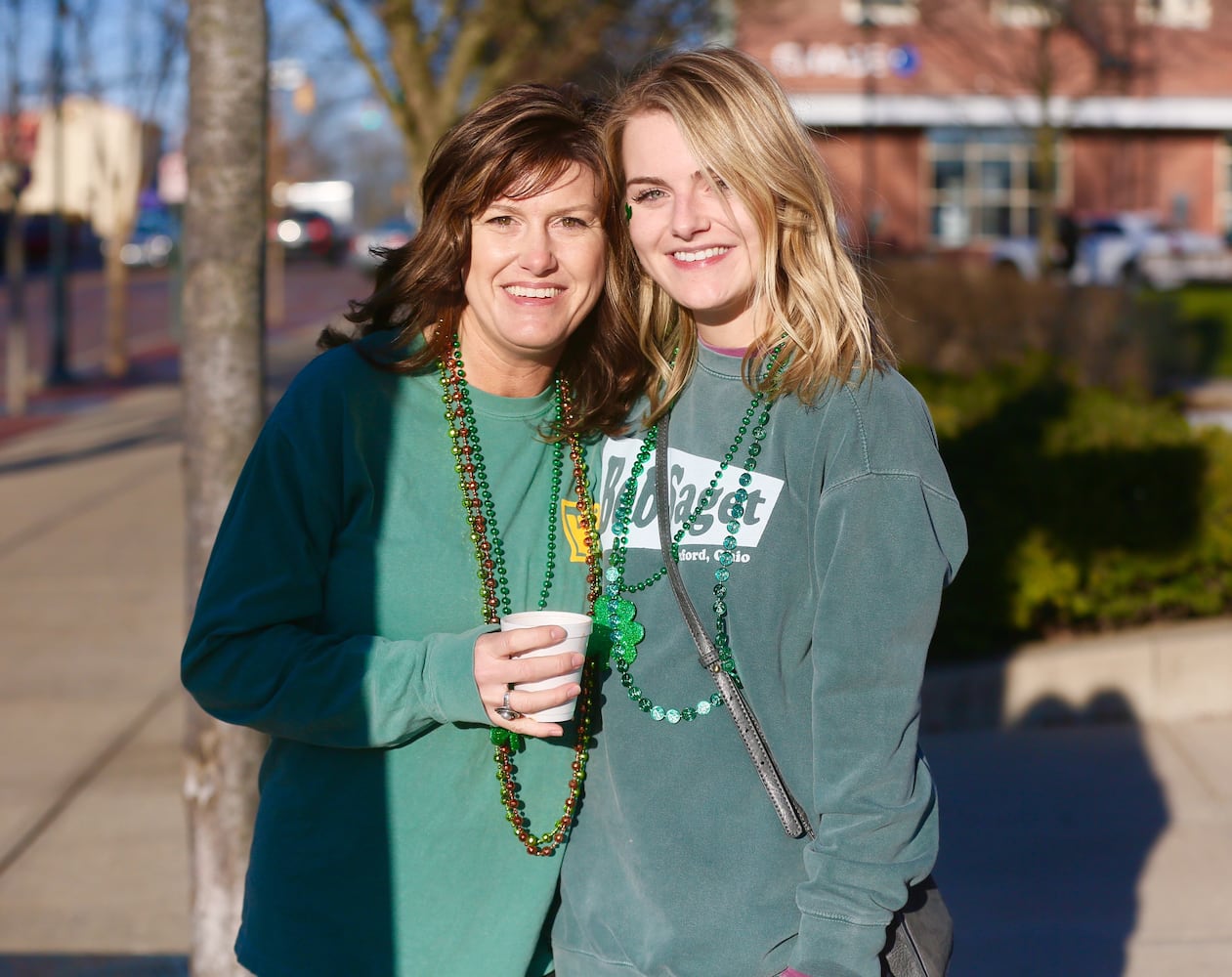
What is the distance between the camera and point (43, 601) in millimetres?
7531

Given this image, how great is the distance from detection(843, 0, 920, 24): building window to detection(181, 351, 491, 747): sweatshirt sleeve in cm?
2357

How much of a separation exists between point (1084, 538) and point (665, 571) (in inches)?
150

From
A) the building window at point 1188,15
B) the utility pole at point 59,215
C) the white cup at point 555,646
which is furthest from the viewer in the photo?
the building window at point 1188,15

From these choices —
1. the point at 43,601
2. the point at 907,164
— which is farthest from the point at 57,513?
the point at 907,164

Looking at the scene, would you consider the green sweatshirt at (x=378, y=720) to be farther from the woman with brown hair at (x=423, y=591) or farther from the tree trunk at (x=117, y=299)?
the tree trunk at (x=117, y=299)

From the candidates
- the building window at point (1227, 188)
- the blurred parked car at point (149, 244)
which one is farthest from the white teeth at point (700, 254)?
the blurred parked car at point (149, 244)

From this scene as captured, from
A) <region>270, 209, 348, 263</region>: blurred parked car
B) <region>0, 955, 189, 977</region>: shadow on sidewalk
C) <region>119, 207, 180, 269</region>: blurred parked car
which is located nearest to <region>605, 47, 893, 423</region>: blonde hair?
<region>0, 955, 189, 977</region>: shadow on sidewalk

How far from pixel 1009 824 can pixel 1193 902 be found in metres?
0.63

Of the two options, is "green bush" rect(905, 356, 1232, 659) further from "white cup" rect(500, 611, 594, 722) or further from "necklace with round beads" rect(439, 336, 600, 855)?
"white cup" rect(500, 611, 594, 722)

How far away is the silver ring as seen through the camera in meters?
1.96

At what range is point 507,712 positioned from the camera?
197cm

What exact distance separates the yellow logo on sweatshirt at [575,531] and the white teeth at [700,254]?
41 cm

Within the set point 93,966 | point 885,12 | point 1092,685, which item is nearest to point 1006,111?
point 885,12

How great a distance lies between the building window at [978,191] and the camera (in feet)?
118
